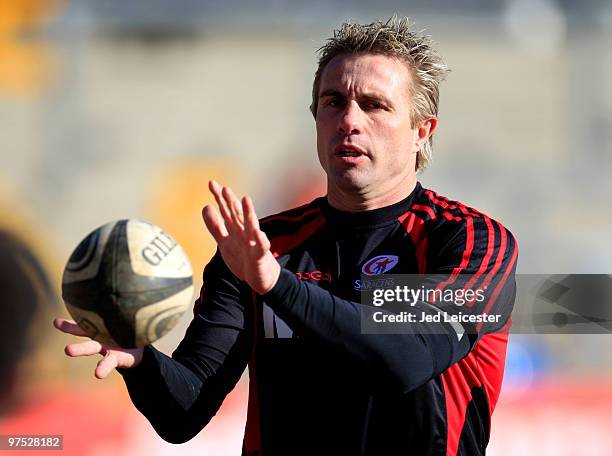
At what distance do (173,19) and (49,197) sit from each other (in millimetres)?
2590

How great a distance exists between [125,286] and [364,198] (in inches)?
36.3

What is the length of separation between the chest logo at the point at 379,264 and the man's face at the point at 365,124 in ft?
0.74

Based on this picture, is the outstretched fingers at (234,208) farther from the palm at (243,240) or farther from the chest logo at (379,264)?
the chest logo at (379,264)

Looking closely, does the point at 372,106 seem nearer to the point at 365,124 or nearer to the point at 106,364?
the point at 365,124

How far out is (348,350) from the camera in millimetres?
2312

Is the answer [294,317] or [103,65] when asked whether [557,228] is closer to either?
[103,65]

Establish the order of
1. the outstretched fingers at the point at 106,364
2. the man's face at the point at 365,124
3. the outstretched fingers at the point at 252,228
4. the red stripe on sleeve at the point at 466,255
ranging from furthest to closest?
the man's face at the point at 365,124, the red stripe on sleeve at the point at 466,255, the outstretched fingers at the point at 106,364, the outstretched fingers at the point at 252,228

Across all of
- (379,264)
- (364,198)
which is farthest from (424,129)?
(379,264)

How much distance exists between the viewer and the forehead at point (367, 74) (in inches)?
118

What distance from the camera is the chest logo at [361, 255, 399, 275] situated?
2.92 meters

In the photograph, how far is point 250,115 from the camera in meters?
10.0

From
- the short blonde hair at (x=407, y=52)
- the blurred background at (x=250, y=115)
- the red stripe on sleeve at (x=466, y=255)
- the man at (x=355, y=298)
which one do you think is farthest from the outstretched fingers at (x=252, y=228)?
the blurred background at (x=250, y=115)

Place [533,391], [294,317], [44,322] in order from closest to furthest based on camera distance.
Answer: [294,317] → [533,391] → [44,322]

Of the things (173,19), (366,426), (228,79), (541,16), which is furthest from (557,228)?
(366,426)
